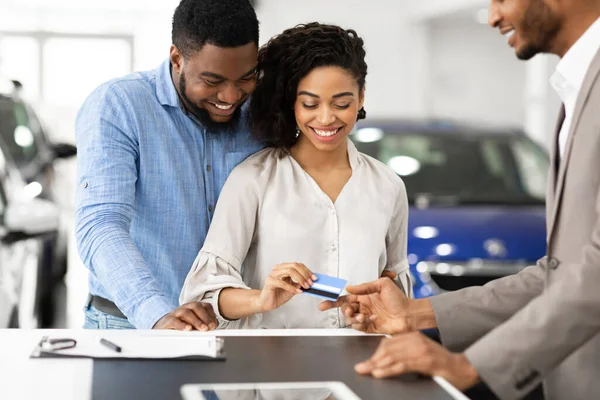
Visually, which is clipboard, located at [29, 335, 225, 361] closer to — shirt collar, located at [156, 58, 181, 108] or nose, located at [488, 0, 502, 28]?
shirt collar, located at [156, 58, 181, 108]

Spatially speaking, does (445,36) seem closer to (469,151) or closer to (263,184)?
(469,151)

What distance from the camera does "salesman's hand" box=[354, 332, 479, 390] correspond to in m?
1.81

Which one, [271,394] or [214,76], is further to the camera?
[214,76]

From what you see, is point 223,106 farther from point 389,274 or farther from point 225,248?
point 389,274

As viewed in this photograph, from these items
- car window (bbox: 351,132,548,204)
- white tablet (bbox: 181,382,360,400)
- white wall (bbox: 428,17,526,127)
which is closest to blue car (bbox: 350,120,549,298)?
car window (bbox: 351,132,548,204)

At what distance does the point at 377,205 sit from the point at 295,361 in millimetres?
713

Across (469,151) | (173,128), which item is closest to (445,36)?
(469,151)

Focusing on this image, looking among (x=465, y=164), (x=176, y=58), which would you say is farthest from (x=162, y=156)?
(x=465, y=164)

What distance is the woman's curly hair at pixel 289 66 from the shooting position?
8.44 feet

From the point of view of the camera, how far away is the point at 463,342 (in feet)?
7.33

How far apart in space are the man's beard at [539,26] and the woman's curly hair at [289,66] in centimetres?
69

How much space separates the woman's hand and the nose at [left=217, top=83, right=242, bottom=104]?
50 centimetres

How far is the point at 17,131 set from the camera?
594 cm

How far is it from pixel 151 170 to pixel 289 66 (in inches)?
18.6
